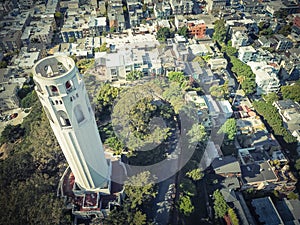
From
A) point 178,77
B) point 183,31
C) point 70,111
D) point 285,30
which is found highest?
point 70,111

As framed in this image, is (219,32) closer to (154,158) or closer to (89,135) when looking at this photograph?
(154,158)

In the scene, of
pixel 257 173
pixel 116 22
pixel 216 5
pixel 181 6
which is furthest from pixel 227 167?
pixel 216 5

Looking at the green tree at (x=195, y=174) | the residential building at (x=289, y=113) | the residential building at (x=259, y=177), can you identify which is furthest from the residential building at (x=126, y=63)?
the residential building at (x=259, y=177)

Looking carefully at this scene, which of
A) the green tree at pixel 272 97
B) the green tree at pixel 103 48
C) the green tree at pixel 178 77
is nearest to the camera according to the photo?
the green tree at pixel 178 77

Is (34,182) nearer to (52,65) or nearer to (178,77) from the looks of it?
(52,65)

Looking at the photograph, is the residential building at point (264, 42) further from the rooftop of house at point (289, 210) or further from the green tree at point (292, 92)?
the rooftop of house at point (289, 210)

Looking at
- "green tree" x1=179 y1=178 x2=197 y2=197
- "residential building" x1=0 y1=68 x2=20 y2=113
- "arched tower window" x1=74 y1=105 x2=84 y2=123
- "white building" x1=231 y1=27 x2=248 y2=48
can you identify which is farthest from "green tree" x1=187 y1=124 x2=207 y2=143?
"residential building" x1=0 y1=68 x2=20 y2=113

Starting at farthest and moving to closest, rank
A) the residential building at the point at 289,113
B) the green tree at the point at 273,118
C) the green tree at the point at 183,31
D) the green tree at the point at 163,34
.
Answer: the green tree at the point at 183,31 < the green tree at the point at 163,34 < the residential building at the point at 289,113 < the green tree at the point at 273,118
